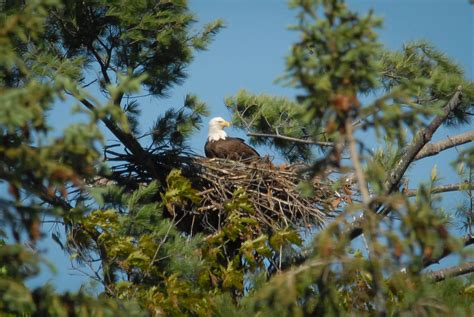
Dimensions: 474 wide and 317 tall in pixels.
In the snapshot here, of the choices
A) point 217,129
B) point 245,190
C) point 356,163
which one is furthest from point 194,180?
point 356,163

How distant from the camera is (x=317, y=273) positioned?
11.7ft

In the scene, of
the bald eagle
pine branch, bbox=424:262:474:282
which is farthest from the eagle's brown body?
pine branch, bbox=424:262:474:282

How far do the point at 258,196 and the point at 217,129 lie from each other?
186cm

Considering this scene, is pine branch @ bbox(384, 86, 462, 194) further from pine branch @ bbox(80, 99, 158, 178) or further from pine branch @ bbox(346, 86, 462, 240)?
pine branch @ bbox(80, 99, 158, 178)

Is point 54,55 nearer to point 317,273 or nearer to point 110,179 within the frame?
point 110,179

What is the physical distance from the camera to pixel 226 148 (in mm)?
9461

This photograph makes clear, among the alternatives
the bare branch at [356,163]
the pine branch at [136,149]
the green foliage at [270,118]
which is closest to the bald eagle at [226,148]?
the green foliage at [270,118]

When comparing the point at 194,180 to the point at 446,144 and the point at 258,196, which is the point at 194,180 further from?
the point at 446,144

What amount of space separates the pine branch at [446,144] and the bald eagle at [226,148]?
190cm

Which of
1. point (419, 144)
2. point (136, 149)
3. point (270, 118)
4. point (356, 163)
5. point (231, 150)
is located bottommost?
point (356, 163)

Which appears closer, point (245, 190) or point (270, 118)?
point (245, 190)

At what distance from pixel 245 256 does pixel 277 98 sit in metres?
2.53

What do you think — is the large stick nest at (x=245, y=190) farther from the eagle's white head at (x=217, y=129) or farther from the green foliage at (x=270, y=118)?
the eagle's white head at (x=217, y=129)

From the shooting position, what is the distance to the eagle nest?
859 cm
